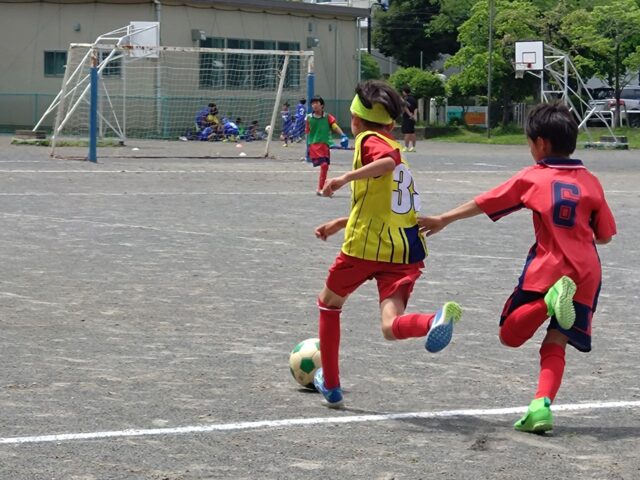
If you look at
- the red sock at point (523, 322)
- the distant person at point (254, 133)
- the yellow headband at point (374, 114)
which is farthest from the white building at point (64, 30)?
the red sock at point (523, 322)

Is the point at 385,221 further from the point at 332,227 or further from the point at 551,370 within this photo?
the point at 551,370

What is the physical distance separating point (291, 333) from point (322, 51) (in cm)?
4606

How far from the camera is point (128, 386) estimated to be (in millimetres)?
6477

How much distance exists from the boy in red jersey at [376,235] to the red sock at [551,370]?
671mm

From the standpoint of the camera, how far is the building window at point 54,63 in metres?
47.4

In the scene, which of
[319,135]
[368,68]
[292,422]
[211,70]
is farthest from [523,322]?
[368,68]

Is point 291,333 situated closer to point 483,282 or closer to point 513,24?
point 483,282

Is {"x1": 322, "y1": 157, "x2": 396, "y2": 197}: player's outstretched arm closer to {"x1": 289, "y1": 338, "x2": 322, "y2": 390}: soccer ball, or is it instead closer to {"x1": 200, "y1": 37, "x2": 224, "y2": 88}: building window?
{"x1": 289, "y1": 338, "x2": 322, "y2": 390}: soccer ball

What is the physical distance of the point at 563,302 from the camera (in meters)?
5.44

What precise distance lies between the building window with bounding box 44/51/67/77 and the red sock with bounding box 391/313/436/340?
43.1 meters

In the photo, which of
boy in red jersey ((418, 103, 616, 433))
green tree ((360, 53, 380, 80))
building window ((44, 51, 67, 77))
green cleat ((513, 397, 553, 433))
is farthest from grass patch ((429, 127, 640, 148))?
green cleat ((513, 397, 553, 433))

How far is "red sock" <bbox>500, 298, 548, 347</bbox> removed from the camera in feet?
18.6

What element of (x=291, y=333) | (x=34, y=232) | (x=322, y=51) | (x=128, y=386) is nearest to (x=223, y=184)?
(x=34, y=232)

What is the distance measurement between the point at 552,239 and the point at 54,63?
43812 mm
